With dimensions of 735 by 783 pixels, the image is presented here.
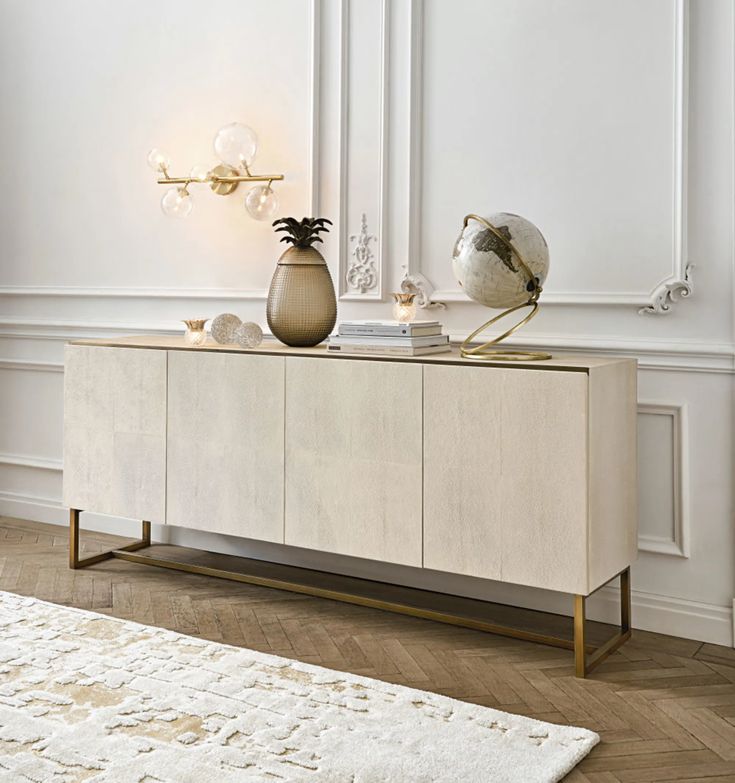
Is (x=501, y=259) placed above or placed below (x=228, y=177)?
below

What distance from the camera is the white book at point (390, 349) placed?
2.85 metres

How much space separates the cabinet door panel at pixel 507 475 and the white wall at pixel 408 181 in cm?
51

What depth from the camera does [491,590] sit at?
3182mm

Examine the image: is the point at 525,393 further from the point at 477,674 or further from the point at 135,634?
the point at 135,634

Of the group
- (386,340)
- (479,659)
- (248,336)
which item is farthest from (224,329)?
(479,659)

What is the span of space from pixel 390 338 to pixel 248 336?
22.4 inches

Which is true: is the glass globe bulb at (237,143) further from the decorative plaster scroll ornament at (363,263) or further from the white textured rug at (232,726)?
the white textured rug at (232,726)

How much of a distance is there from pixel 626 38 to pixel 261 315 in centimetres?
165

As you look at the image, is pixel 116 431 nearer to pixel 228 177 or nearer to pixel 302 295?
pixel 302 295

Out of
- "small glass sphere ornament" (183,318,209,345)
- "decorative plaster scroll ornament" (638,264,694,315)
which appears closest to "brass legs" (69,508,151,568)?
"small glass sphere ornament" (183,318,209,345)


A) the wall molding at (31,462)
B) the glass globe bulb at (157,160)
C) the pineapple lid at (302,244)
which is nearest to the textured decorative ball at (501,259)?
the pineapple lid at (302,244)

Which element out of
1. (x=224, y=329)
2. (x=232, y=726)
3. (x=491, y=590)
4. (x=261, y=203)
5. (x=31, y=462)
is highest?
(x=261, y=203)

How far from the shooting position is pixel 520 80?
308 centimetres

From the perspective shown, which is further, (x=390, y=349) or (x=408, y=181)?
(x=408, y=181)
